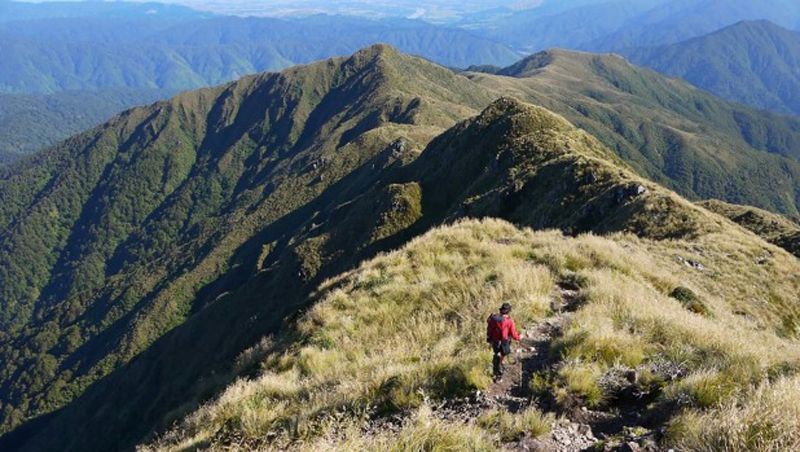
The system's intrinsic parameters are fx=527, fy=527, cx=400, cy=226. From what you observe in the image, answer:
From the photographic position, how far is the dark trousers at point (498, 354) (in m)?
10.5

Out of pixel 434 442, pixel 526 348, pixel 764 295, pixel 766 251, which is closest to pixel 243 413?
pixel 434 442

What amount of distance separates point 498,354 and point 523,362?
90cm

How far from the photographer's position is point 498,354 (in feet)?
35.1

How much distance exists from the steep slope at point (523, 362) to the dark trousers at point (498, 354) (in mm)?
342

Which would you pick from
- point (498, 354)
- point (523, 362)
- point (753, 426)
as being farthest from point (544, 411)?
point (753, 426)

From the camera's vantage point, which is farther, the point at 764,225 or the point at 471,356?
the point at 764,225

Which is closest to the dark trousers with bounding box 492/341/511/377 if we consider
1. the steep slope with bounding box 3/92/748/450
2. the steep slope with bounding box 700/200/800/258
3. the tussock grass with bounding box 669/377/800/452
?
the tussock grass with bounding box 669/377/800/452

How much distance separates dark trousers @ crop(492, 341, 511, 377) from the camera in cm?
1045

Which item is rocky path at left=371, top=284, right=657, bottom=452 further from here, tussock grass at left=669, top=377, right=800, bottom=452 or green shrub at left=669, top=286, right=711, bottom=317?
green shrub at left=669, top=286, right=711, bottom=317

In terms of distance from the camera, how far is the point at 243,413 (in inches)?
405

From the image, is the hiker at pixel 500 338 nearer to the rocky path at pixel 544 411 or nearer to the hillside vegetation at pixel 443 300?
the rocky path at pixel 544 411

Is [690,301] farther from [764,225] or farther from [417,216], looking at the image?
[417,216]

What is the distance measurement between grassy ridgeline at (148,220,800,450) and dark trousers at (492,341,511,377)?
262 millimetres

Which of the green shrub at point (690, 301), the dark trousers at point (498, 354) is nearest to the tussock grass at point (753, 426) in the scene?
the dark trousers at point (498, 354)
